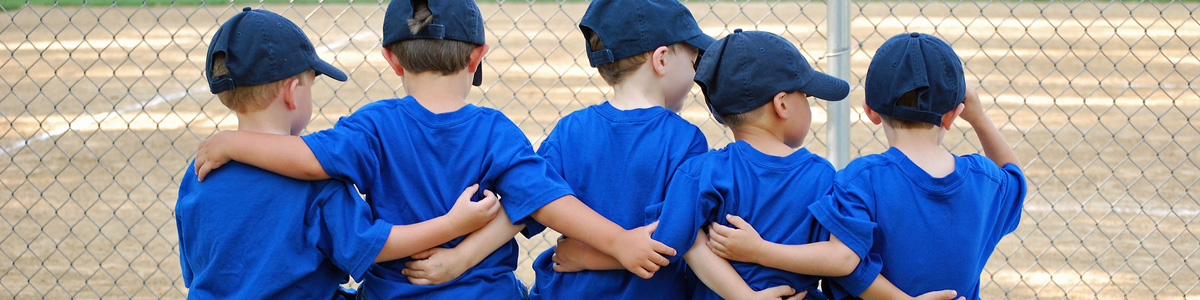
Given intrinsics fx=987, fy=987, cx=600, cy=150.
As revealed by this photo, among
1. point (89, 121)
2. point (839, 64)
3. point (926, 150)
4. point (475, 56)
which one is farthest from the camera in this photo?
point (89, 121)

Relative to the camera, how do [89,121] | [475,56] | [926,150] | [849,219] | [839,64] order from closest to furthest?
[849,219] < [926,150] < [475,56] < [839,64] < [89,121]

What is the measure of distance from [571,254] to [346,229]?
0.51 m

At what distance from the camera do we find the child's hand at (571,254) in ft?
7.37

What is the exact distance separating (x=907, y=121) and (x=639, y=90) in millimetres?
604

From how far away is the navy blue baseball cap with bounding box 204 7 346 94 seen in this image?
2.12 m

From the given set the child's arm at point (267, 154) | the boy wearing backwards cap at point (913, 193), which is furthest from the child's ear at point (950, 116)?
the child's arm at point (267, 154)

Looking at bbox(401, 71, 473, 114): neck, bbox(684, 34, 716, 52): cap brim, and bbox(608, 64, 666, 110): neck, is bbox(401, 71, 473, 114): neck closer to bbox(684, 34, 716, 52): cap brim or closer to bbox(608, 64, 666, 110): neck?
bbox(608, 64, 666, 110): neck

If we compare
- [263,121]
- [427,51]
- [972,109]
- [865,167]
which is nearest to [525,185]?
[427,51]

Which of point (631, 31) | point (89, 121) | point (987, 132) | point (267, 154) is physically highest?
point (631, 31)

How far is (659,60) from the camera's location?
2.29 meters

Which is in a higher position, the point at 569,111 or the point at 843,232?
the point at 843,232

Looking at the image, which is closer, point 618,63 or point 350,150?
point 350,150

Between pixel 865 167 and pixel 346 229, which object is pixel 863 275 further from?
pixel 346 229

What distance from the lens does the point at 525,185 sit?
2119 mm
